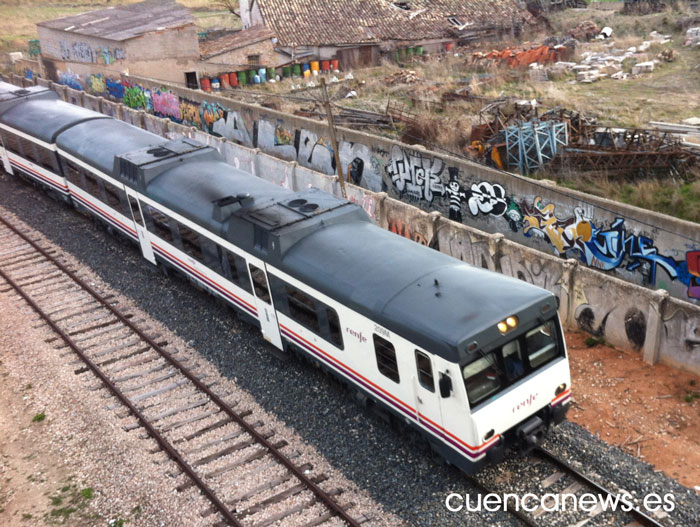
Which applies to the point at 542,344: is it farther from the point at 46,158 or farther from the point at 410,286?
the point at 46,158

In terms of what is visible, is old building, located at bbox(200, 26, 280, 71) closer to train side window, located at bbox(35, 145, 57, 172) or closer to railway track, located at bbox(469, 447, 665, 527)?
train side window, located at bbox(35, 145, 57, 172)

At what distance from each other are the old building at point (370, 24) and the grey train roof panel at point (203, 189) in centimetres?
3160

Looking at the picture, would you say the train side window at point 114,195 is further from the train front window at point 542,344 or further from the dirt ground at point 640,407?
the dirt ground at point 640,407

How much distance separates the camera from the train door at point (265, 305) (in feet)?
41.6

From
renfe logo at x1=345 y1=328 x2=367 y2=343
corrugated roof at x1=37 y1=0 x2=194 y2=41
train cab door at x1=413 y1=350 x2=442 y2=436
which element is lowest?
train cab door at x1=413 y1=350 x2=442 y2=436

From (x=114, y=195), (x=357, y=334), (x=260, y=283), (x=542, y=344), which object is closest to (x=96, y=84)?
(x=114, y=195)

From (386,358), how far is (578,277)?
18.4ft

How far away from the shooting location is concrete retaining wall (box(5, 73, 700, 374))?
1211 cm

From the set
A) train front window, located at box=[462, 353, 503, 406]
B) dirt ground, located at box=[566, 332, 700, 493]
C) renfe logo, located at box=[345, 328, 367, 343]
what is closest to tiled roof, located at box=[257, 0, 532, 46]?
dirt ground, located at box=[566, 332, 700, 493]

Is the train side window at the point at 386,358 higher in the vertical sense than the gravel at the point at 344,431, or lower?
higher

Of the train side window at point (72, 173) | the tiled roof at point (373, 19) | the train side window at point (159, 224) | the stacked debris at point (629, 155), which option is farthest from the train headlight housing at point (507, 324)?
the tiled roof at point (373, 19)

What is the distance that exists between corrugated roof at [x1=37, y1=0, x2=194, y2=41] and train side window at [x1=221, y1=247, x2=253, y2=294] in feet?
96.1

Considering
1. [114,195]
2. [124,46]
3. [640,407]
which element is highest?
[124,46]

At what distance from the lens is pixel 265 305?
510 inches
